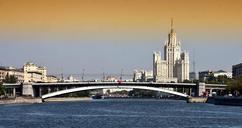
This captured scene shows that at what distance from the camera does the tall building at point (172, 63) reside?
184375mm

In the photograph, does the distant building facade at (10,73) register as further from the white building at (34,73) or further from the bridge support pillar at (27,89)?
the bridge support pillar at (27,89)

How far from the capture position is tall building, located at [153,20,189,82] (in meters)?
184

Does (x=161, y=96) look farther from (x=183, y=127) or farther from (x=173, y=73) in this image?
(x=183, y=127)

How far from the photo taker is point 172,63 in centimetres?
18888

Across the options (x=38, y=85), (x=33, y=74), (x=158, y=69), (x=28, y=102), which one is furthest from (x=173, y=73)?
(x=28, y=102)

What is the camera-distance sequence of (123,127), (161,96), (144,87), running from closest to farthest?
(123,127)
(144,87)
(161,96)

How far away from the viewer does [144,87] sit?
364 ft

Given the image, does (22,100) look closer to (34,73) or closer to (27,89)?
(27,89)

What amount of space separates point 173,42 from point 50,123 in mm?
146515

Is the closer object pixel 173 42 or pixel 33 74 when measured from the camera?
pixel 33 74

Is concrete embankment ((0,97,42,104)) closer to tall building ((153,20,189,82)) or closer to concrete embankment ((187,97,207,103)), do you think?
concrete embankment ((187,97,207,103))

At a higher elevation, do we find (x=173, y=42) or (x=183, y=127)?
(x=173, y=42)

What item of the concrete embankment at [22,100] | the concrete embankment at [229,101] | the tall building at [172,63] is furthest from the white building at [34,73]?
the concrete embankment at [229,101]

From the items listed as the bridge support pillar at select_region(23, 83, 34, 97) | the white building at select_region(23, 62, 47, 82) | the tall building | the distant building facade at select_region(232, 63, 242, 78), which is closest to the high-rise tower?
the tall building
